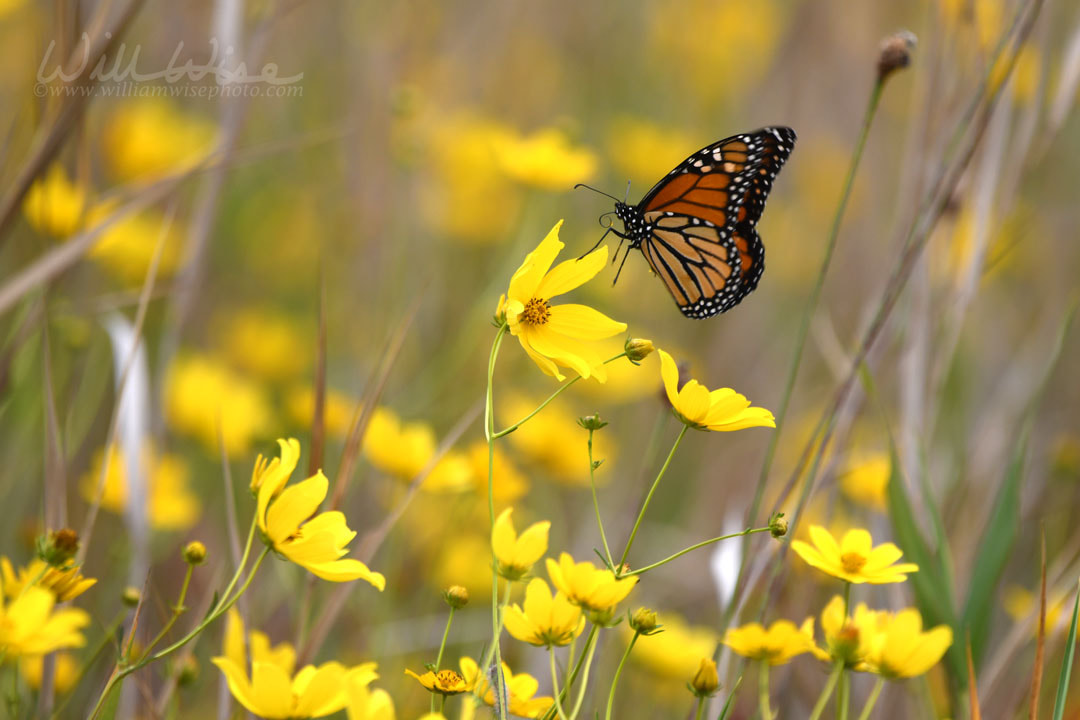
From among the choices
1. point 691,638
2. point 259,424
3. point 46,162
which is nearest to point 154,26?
point 259,424

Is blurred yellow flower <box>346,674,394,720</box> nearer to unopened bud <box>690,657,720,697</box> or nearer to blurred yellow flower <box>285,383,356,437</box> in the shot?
unopened bud <box>690,657,720,697</box>

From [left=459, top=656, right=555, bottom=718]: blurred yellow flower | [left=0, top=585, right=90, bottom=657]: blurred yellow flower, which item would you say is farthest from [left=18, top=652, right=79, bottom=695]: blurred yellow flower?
[left=459, top=656, right=555, bottom=718]: blurred yellow flower

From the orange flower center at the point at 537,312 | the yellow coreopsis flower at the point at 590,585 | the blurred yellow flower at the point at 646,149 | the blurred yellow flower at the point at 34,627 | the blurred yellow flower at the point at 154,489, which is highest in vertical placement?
the blurred yellow flower at the point at 646,149

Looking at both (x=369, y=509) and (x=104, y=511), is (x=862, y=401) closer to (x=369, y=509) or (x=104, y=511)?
(x=369, y=509)

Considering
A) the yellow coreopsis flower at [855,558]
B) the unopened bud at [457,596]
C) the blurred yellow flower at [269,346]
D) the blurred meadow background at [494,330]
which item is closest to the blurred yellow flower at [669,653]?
the blurred meadow background at [494,330]

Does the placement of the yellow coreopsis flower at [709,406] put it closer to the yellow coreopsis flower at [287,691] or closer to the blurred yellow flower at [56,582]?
the yellow coreopsis flower at [287,691]
